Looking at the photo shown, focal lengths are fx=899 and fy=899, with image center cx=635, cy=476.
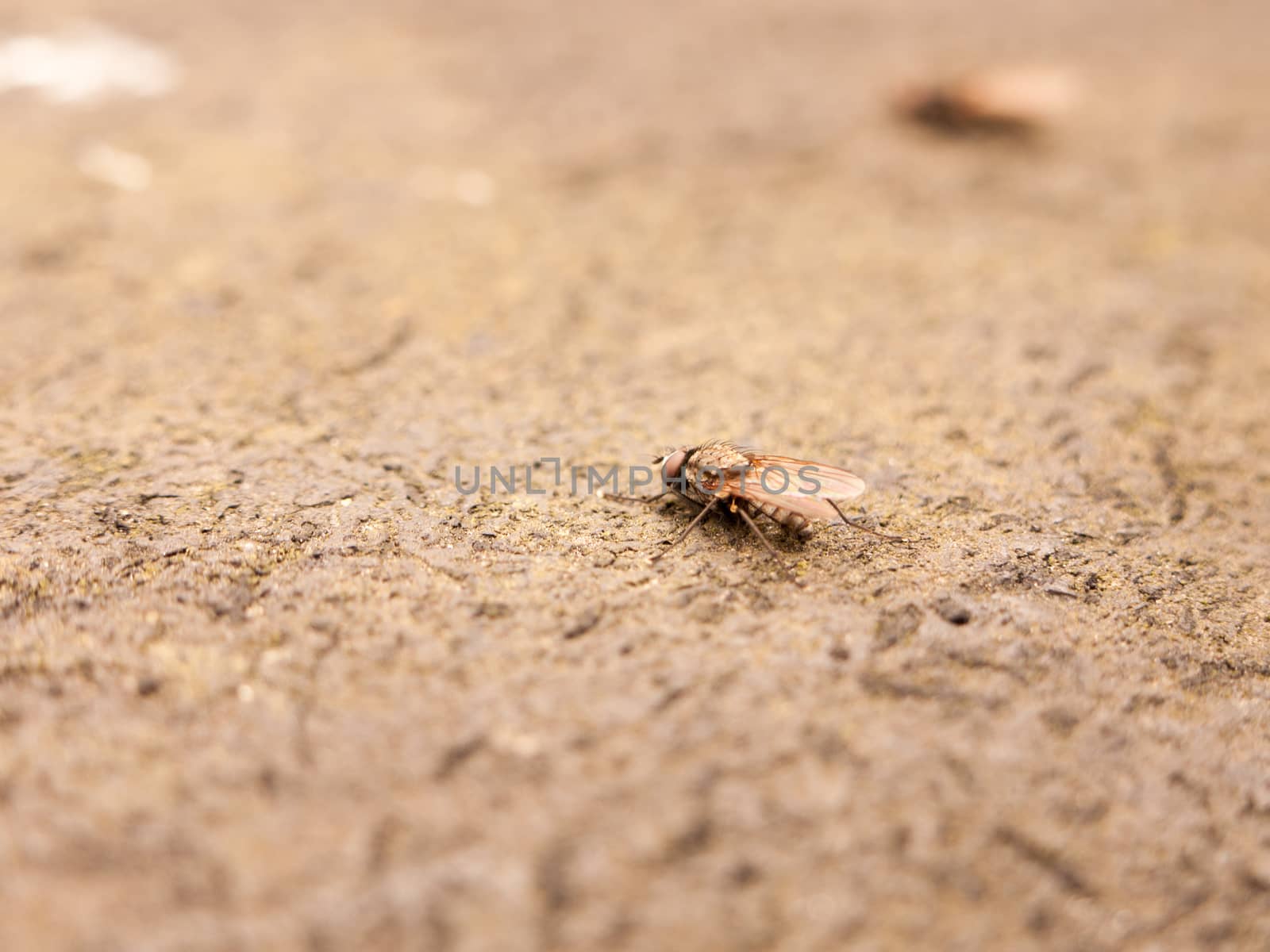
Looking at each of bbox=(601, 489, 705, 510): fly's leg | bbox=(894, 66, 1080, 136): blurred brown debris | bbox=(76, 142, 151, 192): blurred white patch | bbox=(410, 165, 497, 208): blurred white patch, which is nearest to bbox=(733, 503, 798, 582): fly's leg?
bbox=(601, 489, 705, 510): fly's leg

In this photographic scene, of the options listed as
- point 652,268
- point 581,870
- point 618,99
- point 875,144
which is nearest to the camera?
point 581,870

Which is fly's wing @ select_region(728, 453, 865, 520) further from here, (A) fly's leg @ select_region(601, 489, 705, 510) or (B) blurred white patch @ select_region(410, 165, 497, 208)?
(B) blurred white patch @ select_region(410, 165, 497, 208)

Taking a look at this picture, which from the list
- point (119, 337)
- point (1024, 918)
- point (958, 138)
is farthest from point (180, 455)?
point (958, 138)

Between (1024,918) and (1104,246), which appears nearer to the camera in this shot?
(1024,918)

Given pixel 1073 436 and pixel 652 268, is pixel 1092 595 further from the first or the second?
pixel 652 268

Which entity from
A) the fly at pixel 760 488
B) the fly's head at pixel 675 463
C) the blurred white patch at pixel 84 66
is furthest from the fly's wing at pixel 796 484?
the blurred white patch at pixel 84 66

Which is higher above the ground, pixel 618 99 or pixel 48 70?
pixel 48 70
